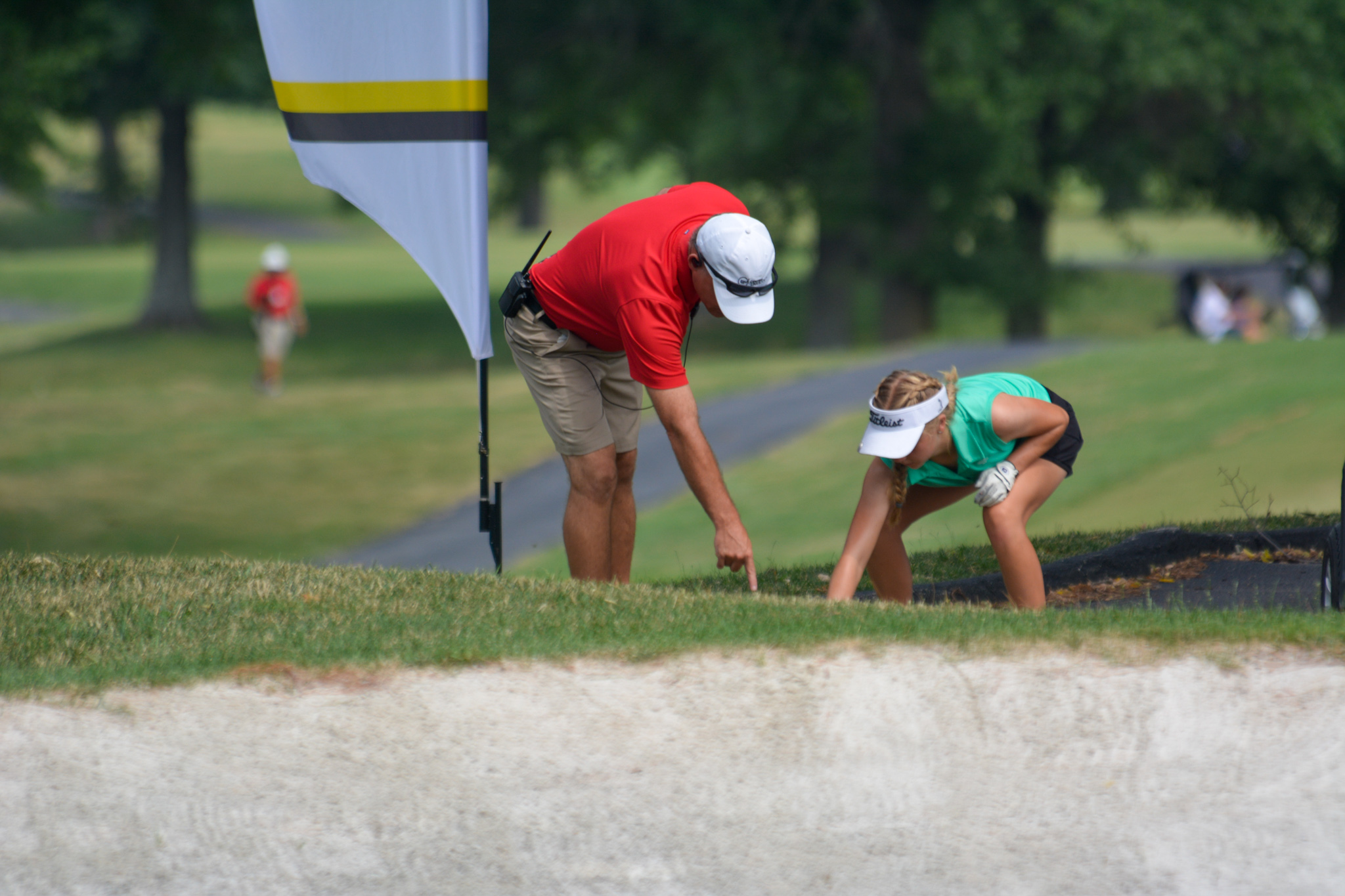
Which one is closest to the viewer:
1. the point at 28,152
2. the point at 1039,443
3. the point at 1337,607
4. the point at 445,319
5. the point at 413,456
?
the point at 1337,607

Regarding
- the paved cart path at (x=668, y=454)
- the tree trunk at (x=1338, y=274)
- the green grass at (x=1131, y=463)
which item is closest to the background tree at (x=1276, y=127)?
the tree trunk at (x=1338, y=274)

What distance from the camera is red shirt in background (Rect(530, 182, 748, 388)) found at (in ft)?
16.8

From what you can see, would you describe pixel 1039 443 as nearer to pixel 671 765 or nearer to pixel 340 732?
pixel 671 765

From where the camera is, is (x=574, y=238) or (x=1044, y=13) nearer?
(x=574, y=238)

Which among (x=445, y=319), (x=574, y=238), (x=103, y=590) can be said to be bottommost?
(x=445, y=319)

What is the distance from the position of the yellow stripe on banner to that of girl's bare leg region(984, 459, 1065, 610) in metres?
2.83

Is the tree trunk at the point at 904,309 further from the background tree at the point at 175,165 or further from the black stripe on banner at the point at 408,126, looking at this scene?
the black stripe on banner at the point at 408,126

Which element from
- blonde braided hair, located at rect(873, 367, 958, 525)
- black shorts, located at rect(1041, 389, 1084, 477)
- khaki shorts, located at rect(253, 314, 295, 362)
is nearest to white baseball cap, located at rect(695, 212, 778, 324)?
blonde braided hair, located at rect(873, 367, 958, 525)

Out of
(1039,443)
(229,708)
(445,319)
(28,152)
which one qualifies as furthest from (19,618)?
(445,319)

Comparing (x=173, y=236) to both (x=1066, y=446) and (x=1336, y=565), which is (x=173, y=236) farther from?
(x=1336, y=565)

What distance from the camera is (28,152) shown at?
21.8m

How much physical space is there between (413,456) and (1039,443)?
11.6 metres

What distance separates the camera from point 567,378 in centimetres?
596

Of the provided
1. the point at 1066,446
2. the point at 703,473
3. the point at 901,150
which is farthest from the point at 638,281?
the point at 901,150
